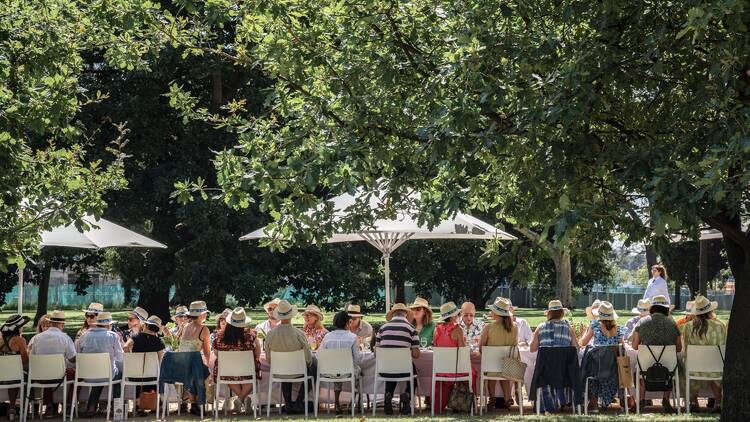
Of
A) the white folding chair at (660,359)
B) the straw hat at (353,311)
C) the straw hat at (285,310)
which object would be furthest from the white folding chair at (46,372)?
the white folding chair at (660,359)

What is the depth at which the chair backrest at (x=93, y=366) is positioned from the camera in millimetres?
13906

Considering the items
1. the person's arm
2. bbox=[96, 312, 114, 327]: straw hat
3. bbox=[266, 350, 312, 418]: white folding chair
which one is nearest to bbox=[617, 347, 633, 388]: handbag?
the person's arm

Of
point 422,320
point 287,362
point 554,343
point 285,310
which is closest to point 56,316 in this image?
point 285,310

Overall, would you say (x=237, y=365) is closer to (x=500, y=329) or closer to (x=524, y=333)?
(x=500, y=329)

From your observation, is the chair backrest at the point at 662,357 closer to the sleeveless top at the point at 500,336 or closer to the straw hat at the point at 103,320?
the sleeveless top at the point at 500,336

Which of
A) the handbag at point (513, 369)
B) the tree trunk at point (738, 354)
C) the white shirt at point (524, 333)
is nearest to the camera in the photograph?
the tree trunk at point (738, 354)

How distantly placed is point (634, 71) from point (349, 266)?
2026cm

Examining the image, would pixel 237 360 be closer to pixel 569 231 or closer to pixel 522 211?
pixel 522 211

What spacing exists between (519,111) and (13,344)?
804 centimetres

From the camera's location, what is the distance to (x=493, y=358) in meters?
13.8

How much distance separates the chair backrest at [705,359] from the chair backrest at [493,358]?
7.67 ft

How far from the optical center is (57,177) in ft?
40.5

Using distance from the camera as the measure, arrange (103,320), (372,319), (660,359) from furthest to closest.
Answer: (372,319) < (103,320) < (660,359)

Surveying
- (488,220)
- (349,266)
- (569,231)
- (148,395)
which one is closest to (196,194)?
(349,266)
